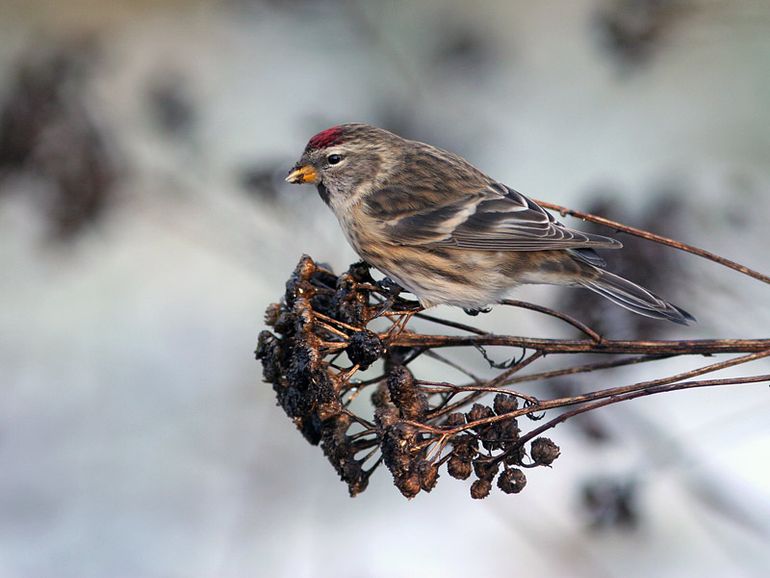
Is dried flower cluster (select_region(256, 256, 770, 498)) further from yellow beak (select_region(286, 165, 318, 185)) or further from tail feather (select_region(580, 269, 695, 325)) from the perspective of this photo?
yellow beak (select_region(286, 165, 318, 185))

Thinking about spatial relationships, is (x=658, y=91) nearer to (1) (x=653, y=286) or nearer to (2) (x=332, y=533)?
(1) (x=653, y=286)

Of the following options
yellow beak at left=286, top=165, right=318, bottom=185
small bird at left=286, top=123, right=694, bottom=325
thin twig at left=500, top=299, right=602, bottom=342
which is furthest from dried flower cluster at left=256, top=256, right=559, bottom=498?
yellow beak at left=286, top=165, right=318, bottom=185

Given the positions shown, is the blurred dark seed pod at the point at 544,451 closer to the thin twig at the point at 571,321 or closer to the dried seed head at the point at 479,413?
the dried seed head at the point at 479,413

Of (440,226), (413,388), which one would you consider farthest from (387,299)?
(440,226)

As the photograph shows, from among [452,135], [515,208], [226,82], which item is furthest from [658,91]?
[515,208]

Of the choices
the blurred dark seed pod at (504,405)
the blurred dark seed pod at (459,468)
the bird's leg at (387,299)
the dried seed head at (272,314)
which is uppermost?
the bird's leg at (387,299)

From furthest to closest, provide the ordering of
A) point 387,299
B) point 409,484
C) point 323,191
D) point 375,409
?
point 323,191, point 387,299, point 375,409, point 409,484

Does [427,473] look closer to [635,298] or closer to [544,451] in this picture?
[544,451]

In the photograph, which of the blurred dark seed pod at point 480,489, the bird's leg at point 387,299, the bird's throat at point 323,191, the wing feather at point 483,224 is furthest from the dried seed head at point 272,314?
the bird's throat at point 323,191
